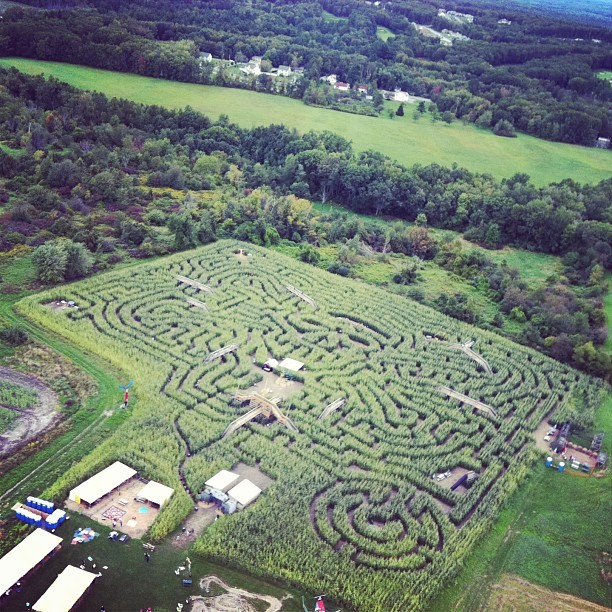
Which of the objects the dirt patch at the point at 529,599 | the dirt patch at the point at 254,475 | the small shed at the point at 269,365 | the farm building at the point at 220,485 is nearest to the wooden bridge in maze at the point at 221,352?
the small shed at the point at 269,365

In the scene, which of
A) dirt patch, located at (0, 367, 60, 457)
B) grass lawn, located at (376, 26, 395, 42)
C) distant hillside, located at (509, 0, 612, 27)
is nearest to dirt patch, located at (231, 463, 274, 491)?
dirt patch, located at (0, 367, 60, 457)

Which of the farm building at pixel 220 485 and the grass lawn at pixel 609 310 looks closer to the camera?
the farm building at pixel 220 485

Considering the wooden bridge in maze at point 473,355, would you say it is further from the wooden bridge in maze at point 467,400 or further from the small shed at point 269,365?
the small shed at point 269,365

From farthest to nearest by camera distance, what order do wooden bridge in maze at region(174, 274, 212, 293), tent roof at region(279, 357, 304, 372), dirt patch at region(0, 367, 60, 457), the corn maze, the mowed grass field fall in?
the mowed grass field, wooden bridge in maze at region(174, 274, 212, 293), tent roof at region(279, 357, 304, 372), dirt patch at region(0, 367, 60, 457), the corn maze

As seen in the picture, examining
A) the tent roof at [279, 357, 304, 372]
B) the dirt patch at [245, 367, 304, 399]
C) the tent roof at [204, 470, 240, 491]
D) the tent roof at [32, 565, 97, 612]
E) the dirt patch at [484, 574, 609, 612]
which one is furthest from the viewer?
the tent roof at [279, 357, 304, 372]

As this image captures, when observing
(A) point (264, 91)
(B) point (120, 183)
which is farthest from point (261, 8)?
(B) point (120, 183)

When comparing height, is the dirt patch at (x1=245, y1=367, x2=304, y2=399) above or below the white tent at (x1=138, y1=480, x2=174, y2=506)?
below

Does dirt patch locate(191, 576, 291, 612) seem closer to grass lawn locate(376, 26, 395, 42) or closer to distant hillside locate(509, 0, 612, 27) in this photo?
grass lawn locate(376, 26, 395, 42)

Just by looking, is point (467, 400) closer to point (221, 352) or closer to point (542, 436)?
point (542, 436)

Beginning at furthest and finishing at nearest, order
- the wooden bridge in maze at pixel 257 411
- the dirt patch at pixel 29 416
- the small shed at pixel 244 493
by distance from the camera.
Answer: the wooden bridge in maze at pixel 257 411
the dirt patch at pixel 29 416
the small shed at pixel 244 493
